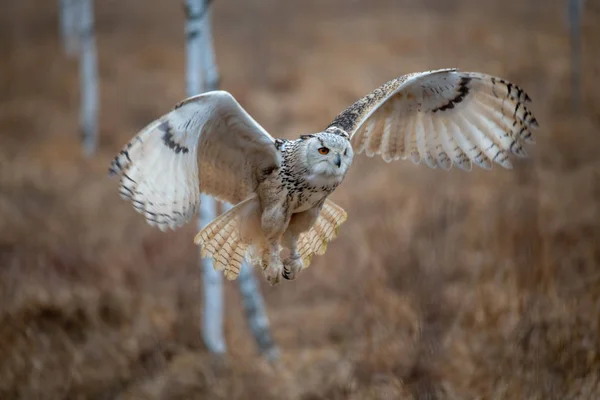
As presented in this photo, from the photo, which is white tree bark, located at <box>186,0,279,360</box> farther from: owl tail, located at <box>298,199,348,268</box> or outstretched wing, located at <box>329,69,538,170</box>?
outstretched wing, located at <box>329,69,538,170</box>

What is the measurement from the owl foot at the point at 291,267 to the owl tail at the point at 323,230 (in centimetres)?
24

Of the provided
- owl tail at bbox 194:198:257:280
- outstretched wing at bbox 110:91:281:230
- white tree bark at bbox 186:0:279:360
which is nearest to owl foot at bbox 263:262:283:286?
owl tail at bbox 194:198:257:280

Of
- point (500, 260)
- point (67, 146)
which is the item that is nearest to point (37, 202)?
point (67, 146)

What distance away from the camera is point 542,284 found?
4578mm

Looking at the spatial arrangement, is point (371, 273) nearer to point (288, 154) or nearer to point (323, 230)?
point (323, 230)

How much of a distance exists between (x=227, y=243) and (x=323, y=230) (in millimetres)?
515

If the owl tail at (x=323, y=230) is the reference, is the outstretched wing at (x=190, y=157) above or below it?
above

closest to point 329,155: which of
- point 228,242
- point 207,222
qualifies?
point 228,242

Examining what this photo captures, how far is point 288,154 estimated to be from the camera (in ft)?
9.17

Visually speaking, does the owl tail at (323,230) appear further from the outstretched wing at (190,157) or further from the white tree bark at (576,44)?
the white tree bark at (576,44)

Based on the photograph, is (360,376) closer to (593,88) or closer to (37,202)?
(37,202)

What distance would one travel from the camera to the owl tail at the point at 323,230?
309 centimetres

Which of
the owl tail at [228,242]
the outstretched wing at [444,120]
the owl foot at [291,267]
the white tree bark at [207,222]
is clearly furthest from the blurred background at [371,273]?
the owl tail at [228,242]

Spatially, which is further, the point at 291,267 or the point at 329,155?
the point at 291,267
